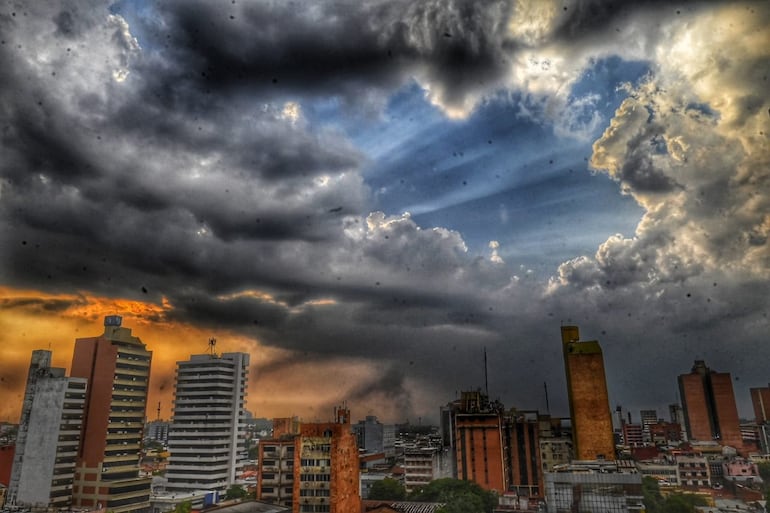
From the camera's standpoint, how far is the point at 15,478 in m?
45.6

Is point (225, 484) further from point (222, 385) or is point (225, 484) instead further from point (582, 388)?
point (582, 388)

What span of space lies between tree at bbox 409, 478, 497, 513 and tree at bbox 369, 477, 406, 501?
1267mm

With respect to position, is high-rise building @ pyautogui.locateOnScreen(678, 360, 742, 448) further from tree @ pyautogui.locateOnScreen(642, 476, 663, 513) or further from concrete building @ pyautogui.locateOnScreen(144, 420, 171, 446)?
concrete building @ pyautogui.locateOnScreen(144, 420, 171, 446)

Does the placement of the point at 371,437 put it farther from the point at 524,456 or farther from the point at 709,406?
the point at 709,406

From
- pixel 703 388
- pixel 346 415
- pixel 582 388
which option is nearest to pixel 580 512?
pixel 346 415

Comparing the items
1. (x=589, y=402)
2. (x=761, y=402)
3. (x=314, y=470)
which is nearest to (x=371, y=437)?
(x=589, y=402)

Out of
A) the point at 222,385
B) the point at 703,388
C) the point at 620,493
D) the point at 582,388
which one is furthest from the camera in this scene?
the point at 703,388

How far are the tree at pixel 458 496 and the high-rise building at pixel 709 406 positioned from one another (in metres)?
55.9

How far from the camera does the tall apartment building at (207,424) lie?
62.3m

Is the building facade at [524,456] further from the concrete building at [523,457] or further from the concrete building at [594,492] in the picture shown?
the concrete building at [594,492]

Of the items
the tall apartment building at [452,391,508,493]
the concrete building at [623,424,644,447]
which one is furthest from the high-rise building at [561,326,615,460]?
the concrete building at [623,424,644,447]

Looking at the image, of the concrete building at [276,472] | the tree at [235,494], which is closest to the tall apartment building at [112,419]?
the tree at [235,494]

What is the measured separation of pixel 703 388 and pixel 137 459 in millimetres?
86730

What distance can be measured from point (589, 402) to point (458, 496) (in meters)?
20.9
